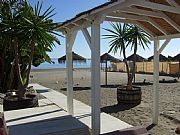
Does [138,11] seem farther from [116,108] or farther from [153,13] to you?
[116,108]

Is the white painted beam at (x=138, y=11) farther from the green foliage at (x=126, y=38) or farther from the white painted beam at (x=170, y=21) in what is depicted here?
the green foliage at (x=126, y=38)

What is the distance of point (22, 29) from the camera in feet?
22.9

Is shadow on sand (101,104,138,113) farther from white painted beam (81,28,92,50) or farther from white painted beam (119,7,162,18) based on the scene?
white painted beam (119,7,162,18)

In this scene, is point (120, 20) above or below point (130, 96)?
above

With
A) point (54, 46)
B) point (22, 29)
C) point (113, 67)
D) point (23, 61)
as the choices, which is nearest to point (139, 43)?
point (54, 46)

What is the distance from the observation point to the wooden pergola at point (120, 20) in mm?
4430

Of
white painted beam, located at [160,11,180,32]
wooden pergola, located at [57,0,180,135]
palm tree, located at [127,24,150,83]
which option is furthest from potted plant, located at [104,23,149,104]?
white painted beam, located at [160,11,180,32]

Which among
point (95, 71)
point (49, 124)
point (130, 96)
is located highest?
point (95, 71)

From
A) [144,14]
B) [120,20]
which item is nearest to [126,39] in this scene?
[120,20]

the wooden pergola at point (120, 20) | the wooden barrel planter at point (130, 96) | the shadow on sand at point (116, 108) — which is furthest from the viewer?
the wooden barrel planter at point (130, 96)

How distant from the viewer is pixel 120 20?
5996 millimetres

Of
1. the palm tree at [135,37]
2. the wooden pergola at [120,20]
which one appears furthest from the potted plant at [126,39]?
the wooden pergola at [120,20]

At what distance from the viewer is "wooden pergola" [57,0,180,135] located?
14.5 ft

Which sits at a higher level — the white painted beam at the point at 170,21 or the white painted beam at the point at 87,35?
the white painted beam at the point at 170,21
